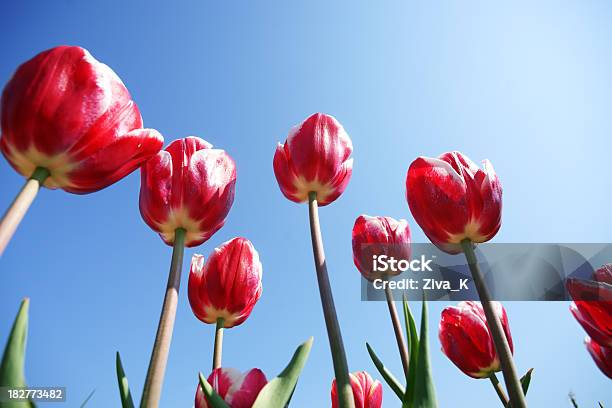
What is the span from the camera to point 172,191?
0.71 meters

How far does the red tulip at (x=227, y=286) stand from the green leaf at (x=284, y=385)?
11.7 inches

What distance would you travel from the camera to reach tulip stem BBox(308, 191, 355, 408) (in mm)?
488

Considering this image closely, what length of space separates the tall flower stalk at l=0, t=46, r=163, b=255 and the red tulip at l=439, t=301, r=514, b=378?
854 millimetres

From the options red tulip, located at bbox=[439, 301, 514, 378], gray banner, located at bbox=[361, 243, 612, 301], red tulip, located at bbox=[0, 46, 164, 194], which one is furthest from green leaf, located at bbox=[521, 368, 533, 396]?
red tulip, located at bbox=[0, 46, 164, 194]

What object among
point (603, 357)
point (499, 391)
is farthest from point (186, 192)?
point (603, 357)

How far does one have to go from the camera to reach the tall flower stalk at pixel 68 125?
1.58 feet

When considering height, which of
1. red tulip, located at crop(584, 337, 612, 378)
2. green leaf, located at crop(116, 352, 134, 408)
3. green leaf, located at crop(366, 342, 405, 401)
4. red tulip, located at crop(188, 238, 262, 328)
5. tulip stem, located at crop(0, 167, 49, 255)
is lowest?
green leaf, located at crop(116, 352, 134, 408)

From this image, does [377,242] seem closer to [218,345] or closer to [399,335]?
[399,335]

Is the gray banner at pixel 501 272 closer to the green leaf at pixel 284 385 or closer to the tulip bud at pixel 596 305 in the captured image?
the tulip bud at pixel 596 305

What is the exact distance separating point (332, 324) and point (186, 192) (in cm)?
35

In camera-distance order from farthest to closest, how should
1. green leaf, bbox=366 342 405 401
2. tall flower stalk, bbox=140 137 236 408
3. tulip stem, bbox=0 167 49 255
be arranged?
green leaf, bbox=366 342 405 401
tall flower stalk, bbox=140 137 236 408
tulip stem, bbox=0 167 49 255

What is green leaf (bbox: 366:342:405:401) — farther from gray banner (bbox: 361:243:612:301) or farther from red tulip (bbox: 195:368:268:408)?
red tulip (bbox: 195:368:268:408)

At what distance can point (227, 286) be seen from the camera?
2.86 feet

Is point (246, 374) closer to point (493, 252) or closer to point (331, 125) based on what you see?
point (331, 125)
